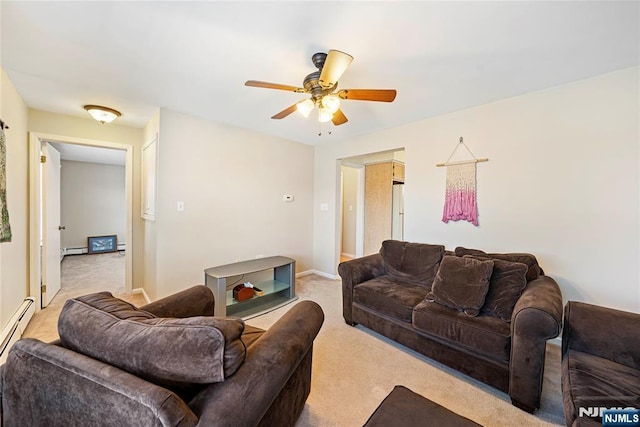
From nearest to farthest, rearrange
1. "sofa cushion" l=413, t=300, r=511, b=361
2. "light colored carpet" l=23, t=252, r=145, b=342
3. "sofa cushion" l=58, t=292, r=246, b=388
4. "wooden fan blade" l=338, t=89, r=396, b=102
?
"sofa cushion" l=58, t=292, r=246, b=388 < "sofa cushion" l=413, t=300, r=511, b=361 < "wooden fan blade" l=338, t=89, r=396, b=102 < "light colored carpet" l=23, t=252, r=145, b=342

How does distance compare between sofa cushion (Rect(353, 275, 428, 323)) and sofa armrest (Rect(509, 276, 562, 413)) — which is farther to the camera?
sofa cushion (Rect(353, 275, 428, 323))

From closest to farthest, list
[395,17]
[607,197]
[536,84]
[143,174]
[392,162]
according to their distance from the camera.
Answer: [395,17]
[607,197]
[536,84]
[143,174]
[392,162]

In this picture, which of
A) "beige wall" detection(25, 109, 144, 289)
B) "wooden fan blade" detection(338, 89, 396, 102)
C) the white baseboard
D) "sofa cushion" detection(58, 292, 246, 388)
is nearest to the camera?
"sofa cushion" detection(58, 292, 246, 388)

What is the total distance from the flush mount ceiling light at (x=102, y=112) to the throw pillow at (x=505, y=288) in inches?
165

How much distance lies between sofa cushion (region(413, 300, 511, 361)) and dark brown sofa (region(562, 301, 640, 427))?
316 millimetres

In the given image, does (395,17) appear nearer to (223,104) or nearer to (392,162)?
(223,104)

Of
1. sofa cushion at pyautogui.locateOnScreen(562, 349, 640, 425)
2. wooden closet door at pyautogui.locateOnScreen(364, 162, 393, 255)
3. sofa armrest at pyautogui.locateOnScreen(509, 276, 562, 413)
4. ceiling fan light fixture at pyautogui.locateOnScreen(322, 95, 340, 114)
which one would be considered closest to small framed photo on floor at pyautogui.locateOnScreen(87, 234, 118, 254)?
wooden closet door at pyautogui.locateOnScreen(364, 162, 393, 255)

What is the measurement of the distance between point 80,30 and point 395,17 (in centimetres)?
199

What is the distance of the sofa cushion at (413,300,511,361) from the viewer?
174cm

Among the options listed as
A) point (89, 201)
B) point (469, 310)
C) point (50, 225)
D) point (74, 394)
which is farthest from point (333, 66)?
point (89, 201)

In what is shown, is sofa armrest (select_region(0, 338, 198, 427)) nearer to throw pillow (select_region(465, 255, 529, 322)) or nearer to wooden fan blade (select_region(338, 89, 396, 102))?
wooden fan blade (select_region(338, 89, 396, 102))

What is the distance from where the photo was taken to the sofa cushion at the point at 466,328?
1744 mm

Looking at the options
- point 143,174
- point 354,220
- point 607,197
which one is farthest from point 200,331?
point 354,220

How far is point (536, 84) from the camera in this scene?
2.33m
